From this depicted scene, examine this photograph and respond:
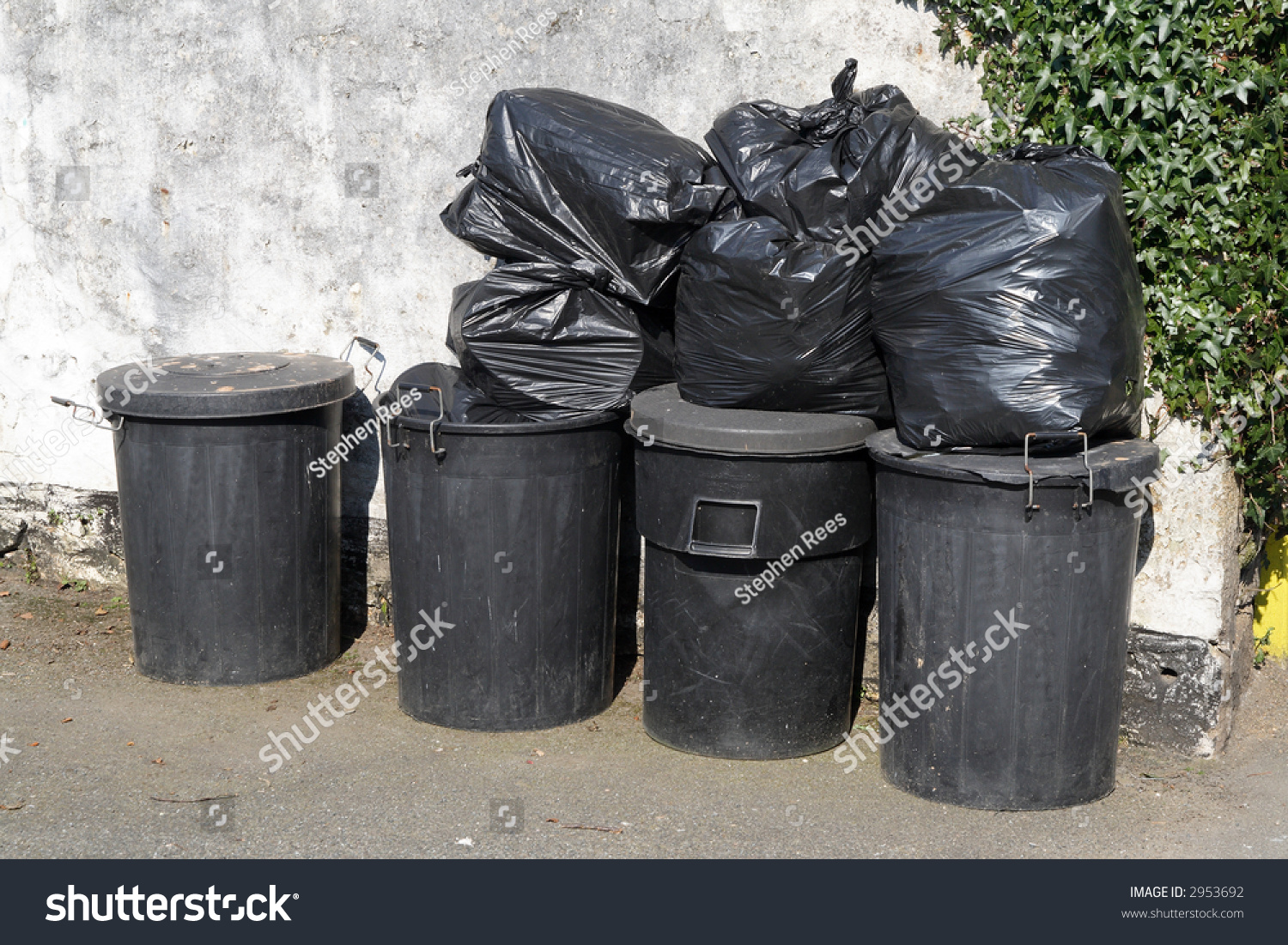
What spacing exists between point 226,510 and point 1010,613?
102 inches

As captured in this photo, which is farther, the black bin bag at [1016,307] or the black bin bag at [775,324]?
the black bin bag at [775,324]

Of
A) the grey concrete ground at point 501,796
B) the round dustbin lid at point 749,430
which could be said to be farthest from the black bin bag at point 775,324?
the grey concrete ground at point 501,796

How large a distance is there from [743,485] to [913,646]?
657mm

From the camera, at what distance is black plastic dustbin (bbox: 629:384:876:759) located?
3727 millimetres

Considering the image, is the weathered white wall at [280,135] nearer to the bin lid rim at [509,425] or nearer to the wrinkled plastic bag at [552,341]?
the wrinkled plastic bag at [552,341]

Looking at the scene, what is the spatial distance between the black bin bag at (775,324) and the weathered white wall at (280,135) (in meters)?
0.77

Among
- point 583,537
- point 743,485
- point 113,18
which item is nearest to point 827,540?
point 743,485

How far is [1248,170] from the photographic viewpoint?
3.68 meters

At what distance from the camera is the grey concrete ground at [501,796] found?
349 cm

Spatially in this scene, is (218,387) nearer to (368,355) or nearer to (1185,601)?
(368,355)

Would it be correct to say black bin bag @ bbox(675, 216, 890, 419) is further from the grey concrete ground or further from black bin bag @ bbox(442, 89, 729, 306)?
the grey concrete ground

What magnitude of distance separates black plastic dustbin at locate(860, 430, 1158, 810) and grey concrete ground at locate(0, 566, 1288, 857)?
0.46 feet

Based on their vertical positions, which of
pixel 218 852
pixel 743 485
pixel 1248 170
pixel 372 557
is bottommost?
pixel 218 852

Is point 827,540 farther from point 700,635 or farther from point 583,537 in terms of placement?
point 583,537
